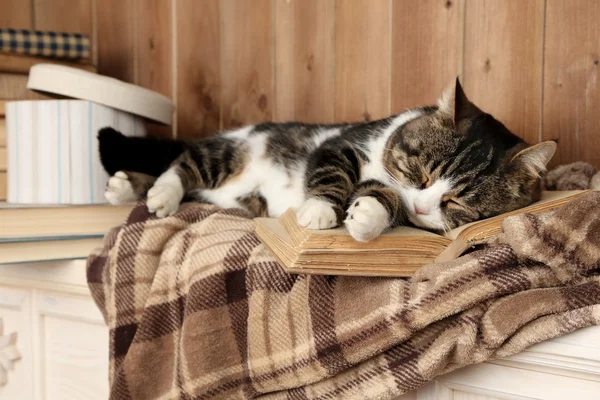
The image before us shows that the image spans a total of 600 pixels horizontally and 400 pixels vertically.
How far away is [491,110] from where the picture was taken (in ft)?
3.89

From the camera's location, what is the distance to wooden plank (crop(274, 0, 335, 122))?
141 centimetres

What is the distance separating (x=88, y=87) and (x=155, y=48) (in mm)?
500

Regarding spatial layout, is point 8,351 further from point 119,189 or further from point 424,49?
point 424,49

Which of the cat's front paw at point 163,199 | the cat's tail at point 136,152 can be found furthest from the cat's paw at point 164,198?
the cat's tail at point 136,152

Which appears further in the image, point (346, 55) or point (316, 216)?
point (346, 55)

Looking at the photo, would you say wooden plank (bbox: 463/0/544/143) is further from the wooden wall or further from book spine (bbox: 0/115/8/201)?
book spine (bbox: 0/115/8/201)

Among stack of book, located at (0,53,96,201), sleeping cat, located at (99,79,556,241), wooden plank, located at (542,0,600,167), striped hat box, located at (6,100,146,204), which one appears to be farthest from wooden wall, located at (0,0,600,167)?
striped hat box, located at (6,100,146,204)

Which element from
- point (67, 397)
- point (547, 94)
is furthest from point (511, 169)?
point (67, 397)

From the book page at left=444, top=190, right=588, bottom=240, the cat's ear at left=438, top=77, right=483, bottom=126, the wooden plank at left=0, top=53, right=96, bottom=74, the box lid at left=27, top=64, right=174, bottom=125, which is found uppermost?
the wooden plank at left=0, top=53, right=96, bottom=74

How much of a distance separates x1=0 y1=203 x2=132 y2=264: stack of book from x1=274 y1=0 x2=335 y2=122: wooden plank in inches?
20.9

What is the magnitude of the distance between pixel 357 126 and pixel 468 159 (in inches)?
11.3

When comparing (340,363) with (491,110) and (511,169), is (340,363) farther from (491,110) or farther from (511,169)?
(491,110)

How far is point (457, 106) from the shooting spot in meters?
0.96

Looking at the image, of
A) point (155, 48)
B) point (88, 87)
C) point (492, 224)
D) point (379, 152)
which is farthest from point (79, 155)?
point (492, 224)
